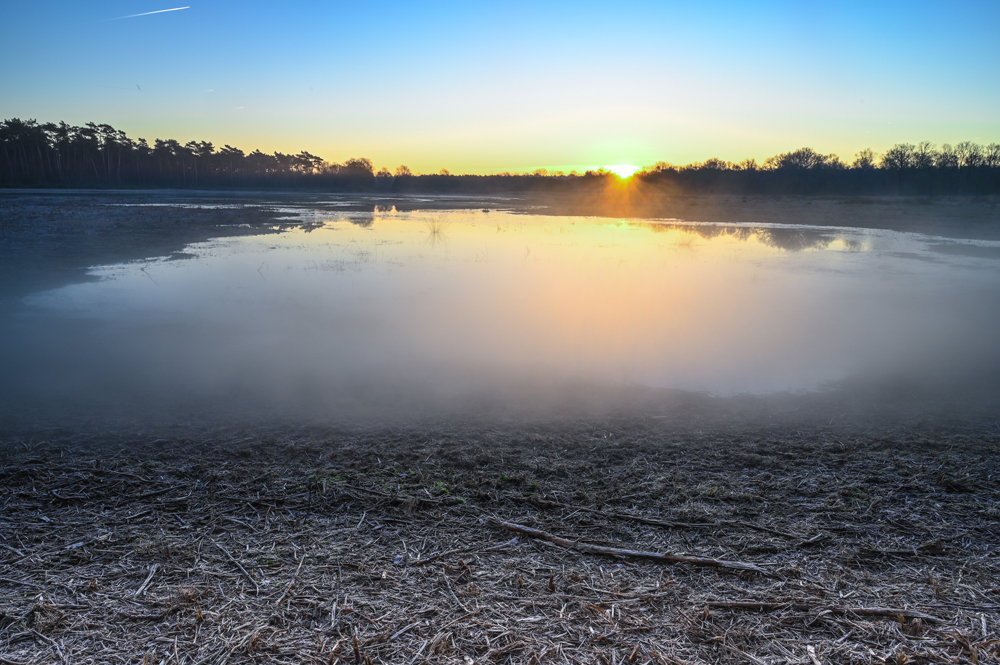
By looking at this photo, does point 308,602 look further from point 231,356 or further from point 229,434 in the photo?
point 231,356

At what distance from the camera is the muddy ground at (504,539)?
2697 mm

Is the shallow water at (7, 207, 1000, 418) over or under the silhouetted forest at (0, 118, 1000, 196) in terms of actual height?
under

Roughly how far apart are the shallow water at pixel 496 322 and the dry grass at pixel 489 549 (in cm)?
185

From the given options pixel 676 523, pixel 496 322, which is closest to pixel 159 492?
pixel 676 523

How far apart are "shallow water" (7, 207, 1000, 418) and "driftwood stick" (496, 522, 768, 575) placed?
298cm

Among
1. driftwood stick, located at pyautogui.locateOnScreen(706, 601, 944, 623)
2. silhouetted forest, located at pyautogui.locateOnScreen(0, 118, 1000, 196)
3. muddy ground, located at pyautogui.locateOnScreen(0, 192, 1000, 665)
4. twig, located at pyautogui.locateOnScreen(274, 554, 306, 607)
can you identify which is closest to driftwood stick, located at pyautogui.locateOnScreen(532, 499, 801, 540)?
muddy ground, located at pyautogui.locateOnScreen(0, 192, 1000, 665)

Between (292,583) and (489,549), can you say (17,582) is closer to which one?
(292,583)

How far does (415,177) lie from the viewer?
3861 inches

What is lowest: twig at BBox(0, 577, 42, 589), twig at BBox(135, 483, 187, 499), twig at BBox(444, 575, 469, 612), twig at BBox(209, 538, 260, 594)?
twig at BBox(135, 483, 187, 499)

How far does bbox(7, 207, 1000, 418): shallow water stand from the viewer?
7242 millimetres

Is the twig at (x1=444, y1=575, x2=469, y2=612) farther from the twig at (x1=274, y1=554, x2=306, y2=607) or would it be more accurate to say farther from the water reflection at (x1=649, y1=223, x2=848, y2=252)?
the water reflection at (x1=649, y1=223, x2=848, y2=252)

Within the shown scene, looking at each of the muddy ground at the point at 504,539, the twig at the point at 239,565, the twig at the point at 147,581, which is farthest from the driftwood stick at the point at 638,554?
the twig at the point at 147,581

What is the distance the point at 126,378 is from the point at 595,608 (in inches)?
264

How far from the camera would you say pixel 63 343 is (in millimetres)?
8336
